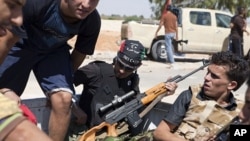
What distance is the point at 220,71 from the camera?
3.57 m

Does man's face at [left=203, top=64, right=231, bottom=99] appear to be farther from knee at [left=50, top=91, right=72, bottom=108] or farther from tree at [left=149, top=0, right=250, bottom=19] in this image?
tree at [left=149, top=0, right=250, bottom=19]

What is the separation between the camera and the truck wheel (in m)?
15.8

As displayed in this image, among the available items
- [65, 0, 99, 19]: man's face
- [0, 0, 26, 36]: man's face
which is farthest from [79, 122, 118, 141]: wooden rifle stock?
[0, 0, 26, 36]: man's face

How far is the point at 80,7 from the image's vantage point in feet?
11.6

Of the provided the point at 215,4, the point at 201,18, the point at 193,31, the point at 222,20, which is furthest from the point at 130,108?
the point at 215,4

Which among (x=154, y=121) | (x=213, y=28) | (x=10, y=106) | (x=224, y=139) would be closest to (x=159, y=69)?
(x=213, y=28)

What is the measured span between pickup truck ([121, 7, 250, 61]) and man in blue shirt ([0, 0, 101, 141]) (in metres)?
12.1

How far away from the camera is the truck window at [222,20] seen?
680 inches

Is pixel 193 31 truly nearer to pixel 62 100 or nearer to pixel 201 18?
pixel 201 18

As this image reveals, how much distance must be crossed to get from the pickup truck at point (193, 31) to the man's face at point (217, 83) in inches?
491

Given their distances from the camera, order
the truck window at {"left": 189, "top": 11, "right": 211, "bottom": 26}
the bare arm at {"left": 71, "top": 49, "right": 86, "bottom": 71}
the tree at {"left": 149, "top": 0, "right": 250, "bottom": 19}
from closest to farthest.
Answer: the bare arm at {"left": 71, "top": 49, "right": 86, "bottom": 71} < the truck window at {"left": 189, "top": 11, "right": 211, "bottom": 26} < the tree at {"left": 149, "top": 0, "right": 250, "bottom": 19}

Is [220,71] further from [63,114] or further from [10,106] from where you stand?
[10,106]

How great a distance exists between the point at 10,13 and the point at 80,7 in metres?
1.98

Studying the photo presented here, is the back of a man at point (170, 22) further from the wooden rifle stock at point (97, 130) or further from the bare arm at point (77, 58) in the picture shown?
the wooden rifle stock at point (97, 130)
